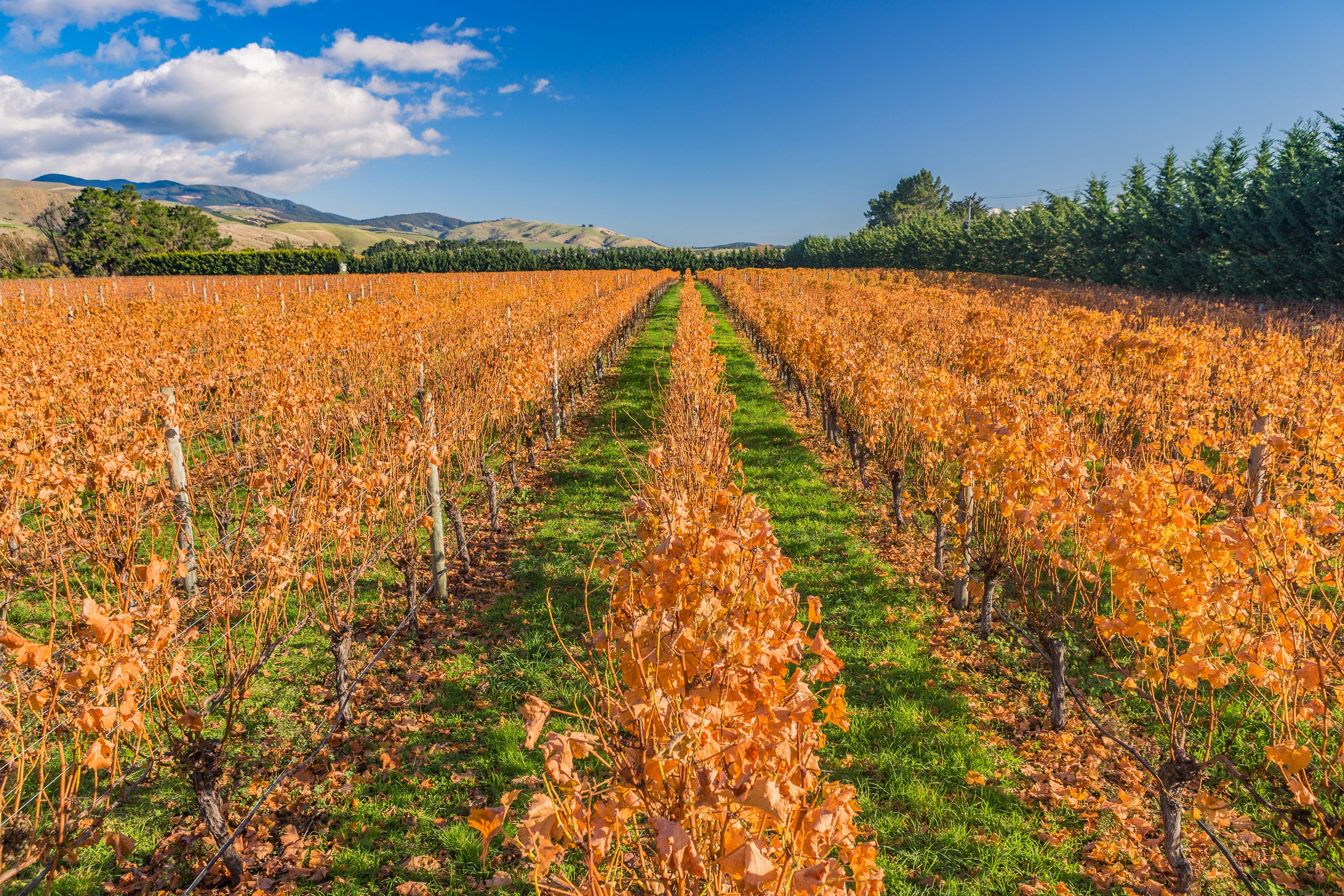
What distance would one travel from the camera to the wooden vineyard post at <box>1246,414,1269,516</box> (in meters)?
5.63

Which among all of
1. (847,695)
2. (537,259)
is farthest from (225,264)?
(847,695)

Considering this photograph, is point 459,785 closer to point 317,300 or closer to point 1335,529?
point 1335,529

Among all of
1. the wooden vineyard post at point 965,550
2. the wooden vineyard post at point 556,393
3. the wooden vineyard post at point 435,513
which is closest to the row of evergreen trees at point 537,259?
the wooden vineyard post at point 556,393

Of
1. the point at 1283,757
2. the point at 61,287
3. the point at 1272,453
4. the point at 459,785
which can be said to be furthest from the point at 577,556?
the point at 61,287

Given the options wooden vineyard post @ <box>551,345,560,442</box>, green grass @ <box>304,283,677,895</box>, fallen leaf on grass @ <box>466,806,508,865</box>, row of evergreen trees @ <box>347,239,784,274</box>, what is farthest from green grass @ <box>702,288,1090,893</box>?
row of evergreen trees @ <box>347,239,784,274</box>

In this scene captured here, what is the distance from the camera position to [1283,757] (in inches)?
83.4

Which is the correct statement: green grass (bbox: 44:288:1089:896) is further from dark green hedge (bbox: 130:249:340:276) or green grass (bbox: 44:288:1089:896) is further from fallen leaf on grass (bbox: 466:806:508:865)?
dark green hedge (bbox: 130:249:340:276)

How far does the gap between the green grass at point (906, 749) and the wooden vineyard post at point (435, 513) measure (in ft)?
11.1

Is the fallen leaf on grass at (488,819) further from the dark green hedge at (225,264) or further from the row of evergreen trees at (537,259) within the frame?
the dark green hedge at (225,264)

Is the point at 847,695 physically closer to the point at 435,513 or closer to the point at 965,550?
the point at 965,550

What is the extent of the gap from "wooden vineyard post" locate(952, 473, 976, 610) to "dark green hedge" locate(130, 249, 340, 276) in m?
69.9

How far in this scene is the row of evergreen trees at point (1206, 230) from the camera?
16.9 metres

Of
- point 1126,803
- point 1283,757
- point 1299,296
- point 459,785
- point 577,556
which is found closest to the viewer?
point 1283,757

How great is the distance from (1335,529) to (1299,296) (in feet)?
75.0
